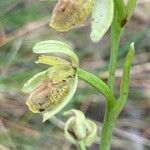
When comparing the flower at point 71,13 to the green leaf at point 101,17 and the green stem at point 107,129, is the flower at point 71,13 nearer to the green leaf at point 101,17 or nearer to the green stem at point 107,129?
→ the green leaf at point 101,17

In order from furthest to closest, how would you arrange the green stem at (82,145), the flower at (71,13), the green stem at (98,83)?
the green stem at (82,145), the green stem at (98,83), the flower at (71,13)

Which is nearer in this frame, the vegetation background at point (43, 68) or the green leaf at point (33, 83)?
the green leaf at point (33, 83)

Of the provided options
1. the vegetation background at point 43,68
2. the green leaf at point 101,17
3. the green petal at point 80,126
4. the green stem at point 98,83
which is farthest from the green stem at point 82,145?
the vegetation background at point 43,68

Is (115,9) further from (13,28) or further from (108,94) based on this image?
(13,28)

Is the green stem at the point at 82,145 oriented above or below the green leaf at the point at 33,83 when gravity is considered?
below

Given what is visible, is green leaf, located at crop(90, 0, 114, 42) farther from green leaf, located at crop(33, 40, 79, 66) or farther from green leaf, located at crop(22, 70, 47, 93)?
green leaf, located at crop(22, 70, 47, 93)

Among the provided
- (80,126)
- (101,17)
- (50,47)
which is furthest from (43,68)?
(101,17)

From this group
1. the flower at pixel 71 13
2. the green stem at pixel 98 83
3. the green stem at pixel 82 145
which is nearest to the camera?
the flower at pixel 71 13
